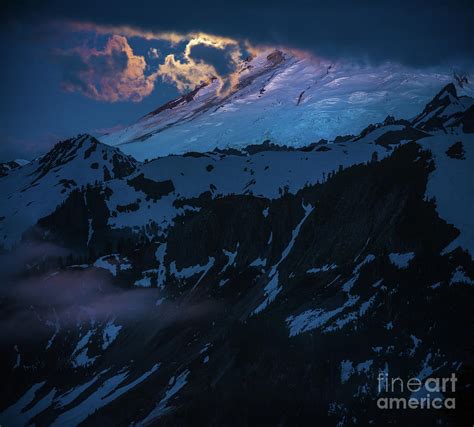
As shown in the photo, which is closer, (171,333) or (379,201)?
(379,201)

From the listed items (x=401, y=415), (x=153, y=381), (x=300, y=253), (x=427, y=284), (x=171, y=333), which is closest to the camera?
(x=401, y=415)

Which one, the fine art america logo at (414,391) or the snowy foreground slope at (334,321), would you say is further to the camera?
the snowy foreground slope at (334,321)

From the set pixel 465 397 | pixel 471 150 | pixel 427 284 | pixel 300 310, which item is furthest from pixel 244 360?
pixel 465 397

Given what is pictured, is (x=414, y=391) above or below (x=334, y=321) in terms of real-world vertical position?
above

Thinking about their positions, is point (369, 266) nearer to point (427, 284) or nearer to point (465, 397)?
point (427, 284)

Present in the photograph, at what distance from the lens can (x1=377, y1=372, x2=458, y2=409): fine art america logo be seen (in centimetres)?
9527

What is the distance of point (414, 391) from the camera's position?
101188 mm

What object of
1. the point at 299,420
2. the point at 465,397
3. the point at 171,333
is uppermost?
the point at 465,397

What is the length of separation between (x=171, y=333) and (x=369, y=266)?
7270cm

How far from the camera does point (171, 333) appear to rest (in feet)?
635

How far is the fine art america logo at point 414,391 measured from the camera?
95269 mm

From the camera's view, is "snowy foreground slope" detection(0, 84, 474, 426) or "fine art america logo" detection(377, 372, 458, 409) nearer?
"fine art america logo" detection(377, 372, 458, 409)

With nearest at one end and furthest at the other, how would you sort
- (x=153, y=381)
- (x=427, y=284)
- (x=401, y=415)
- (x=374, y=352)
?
(x=401, y=415) → (x=374, y=352) → (x=427, y=284) → (x=153, y=381)

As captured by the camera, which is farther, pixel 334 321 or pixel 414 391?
pixel 334 321
